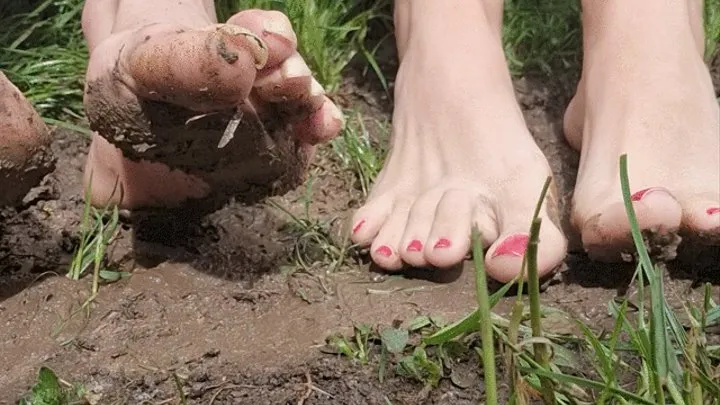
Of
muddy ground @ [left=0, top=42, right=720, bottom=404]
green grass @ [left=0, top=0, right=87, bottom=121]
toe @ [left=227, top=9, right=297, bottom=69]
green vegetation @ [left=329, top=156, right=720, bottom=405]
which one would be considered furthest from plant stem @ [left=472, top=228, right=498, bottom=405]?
green grass @ [left=0, top=0, right=87, bottom=121]

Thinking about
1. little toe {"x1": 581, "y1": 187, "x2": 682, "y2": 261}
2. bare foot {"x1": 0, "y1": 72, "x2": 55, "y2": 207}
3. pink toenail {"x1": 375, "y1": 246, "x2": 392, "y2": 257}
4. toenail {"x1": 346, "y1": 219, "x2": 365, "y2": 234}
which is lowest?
toenail {"x1": 346, "y1": 219, "x2": 365, "y2": 234}

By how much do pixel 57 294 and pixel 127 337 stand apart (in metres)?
0.14

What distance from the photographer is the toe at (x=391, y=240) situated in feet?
4.70

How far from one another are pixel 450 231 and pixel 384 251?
10 centimetres

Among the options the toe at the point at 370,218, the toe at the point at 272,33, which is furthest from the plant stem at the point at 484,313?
the toe at the point at 370,218

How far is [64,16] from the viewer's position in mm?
1926

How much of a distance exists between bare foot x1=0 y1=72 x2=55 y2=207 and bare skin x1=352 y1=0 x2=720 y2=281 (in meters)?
0.50

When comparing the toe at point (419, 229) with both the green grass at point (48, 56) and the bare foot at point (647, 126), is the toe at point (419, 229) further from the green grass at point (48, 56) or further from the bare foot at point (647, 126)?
the green grass at point (48, 56)

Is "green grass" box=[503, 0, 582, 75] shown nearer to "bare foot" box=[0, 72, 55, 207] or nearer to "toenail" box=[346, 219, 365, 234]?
"toenail" box=[346, 219, 365, 234]

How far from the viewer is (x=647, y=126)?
1454 millimetres

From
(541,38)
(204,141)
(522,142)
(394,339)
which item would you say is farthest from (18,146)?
(541,38)

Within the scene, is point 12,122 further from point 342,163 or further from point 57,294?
point 342,163

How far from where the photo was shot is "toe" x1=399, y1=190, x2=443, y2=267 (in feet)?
4.66

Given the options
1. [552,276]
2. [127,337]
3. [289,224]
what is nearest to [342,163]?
[289,224]
